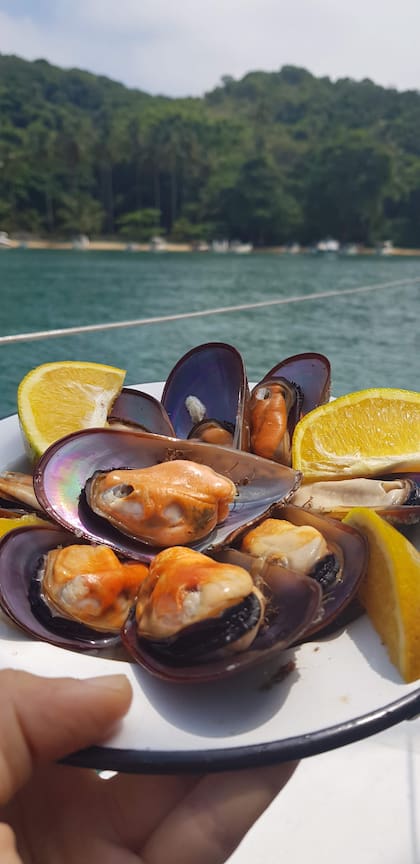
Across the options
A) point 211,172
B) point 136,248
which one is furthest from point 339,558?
point 211,172

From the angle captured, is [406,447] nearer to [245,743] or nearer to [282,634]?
[282,634]

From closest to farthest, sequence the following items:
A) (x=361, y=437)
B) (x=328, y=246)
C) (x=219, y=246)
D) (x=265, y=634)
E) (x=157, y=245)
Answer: (x=265, y=634) < (x=361, y=437) < (x=157, y=245) < (x=328, y=246) < (x=219, y=246)

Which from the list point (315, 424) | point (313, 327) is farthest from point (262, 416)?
point (313, 327)

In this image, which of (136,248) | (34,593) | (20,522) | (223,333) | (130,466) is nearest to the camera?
(34,593)

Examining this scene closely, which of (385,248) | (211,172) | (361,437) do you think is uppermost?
(211,172)

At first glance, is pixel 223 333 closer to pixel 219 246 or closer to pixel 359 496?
pixel 359 496

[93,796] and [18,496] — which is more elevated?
[18,496]
